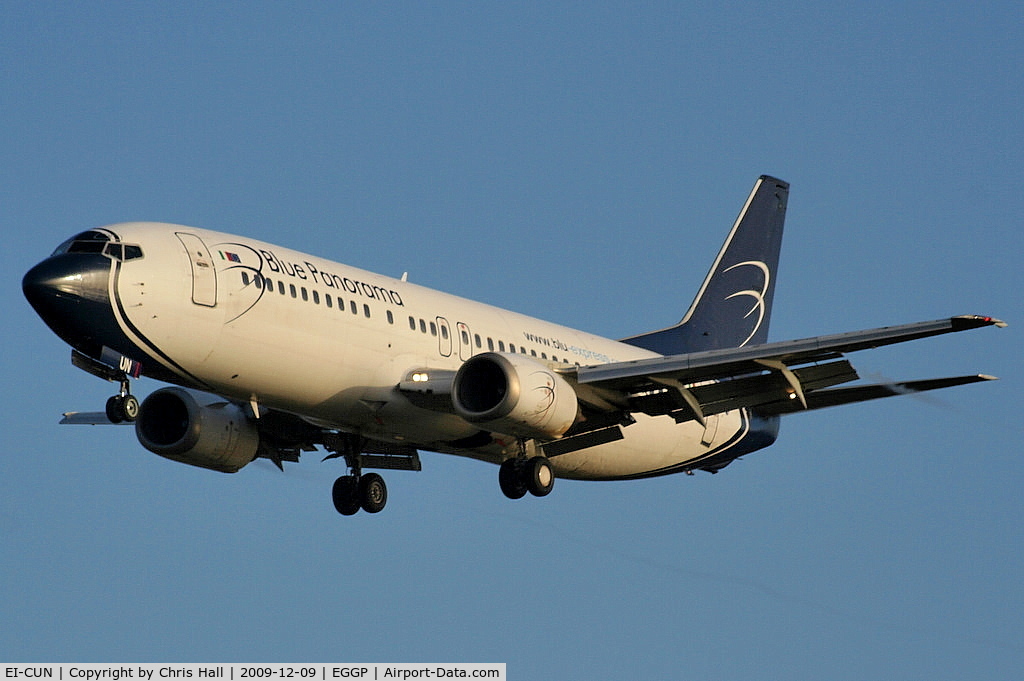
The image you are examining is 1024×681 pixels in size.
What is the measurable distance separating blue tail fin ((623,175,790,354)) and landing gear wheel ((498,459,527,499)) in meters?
10.6

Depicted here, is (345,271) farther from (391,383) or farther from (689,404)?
(689,404)

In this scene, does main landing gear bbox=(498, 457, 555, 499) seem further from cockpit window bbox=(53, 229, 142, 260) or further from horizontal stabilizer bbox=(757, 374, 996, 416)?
cockpit window bbox=(53, 229, 142, 260)

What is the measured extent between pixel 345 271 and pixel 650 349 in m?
13.7

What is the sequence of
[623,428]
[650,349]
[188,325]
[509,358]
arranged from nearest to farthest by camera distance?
1. [188,325]
2. [509,358]
3. [623,428]
4. [650,349]

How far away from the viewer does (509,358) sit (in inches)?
1270

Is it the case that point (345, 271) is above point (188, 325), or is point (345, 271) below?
above

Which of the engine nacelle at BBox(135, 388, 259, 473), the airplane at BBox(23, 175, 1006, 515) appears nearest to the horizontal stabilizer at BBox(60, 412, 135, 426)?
the airplane at BBox(23, 175, 1006, 515)

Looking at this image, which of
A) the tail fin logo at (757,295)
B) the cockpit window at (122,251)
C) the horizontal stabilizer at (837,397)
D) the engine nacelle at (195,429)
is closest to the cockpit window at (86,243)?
the cockpit window at (122,251)

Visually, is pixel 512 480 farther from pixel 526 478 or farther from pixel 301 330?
pixel 301 330

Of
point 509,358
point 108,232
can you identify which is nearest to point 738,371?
point 509,358

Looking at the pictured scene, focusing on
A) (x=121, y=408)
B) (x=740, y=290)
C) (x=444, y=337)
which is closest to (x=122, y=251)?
(x=121, y=408)

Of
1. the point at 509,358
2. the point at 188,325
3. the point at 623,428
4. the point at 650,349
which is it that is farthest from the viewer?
the point at 650,349

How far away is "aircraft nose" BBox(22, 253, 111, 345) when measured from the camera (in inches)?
1120

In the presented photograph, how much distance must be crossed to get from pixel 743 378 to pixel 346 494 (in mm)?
10175
